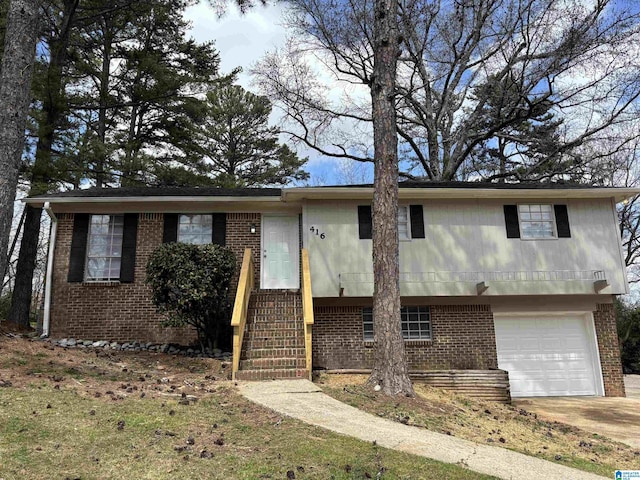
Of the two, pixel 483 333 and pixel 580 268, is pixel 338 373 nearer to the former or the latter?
pixel 483 333

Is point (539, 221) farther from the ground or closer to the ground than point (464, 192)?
closer to the ground

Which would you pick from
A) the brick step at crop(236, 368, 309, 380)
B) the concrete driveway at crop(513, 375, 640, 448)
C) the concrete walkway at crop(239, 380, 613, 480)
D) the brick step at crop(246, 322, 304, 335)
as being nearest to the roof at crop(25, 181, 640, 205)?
the brick step at crop(246, 322, 304, 335)

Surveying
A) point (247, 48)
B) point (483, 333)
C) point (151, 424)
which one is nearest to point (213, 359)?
point (151, 424)

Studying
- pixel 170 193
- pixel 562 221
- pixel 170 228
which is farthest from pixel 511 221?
pixel 170 193

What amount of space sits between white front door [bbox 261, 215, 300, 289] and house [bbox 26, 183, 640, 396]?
0.03 metres

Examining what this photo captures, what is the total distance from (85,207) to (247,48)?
991 cm

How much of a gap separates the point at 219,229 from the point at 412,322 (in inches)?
202

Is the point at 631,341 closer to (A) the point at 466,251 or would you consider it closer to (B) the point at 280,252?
(A) the point at 466,251

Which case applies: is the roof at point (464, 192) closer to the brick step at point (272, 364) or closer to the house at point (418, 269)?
the house at point (418, 269)

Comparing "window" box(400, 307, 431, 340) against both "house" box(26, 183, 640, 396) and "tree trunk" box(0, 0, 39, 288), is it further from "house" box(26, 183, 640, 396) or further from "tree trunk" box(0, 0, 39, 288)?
"tree trunk" box(0, 0, 39, 288)

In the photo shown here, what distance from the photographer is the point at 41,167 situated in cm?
1291

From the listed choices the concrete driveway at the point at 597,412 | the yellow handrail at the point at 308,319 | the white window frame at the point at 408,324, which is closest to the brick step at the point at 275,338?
the yellow handrail at the point at 308,319

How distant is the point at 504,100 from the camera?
18094 millimetres

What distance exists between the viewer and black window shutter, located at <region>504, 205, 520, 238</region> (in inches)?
440
